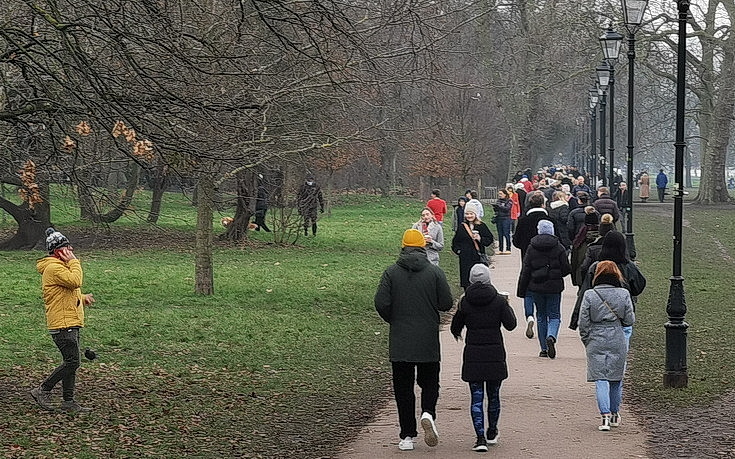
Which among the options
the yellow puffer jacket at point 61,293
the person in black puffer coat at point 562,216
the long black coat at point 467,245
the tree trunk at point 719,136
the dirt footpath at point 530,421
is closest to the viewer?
the dirt footpath at point 530,421

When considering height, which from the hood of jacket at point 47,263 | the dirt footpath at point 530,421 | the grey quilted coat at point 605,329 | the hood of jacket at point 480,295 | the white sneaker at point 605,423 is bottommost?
the dirt footpath at point 530,421

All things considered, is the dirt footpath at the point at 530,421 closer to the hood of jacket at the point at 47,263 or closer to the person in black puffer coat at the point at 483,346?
the person in black puffer coat at the point at 483,346

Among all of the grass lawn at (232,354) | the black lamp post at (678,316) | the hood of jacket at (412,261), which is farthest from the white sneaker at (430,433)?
the black lamp post at (678,316)

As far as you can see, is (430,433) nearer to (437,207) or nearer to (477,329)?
(477,329)

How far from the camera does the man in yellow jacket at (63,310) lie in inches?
420

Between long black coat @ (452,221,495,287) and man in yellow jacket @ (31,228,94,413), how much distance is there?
10.0 metres

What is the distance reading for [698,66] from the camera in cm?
5650

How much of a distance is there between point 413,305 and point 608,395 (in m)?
1.96

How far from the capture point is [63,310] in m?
10.7

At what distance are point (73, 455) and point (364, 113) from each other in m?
17.9

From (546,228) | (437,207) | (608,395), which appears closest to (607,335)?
(608,395)

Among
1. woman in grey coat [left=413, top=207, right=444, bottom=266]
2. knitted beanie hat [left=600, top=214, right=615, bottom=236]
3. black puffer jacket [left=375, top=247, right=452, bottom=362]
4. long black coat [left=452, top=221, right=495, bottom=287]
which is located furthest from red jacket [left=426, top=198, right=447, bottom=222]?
black puffer jacket [left=375, top=247, right=452, bottom=362]

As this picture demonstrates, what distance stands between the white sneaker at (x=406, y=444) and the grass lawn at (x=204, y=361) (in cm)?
59

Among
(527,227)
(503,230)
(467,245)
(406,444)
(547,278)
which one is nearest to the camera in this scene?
(406,444)
